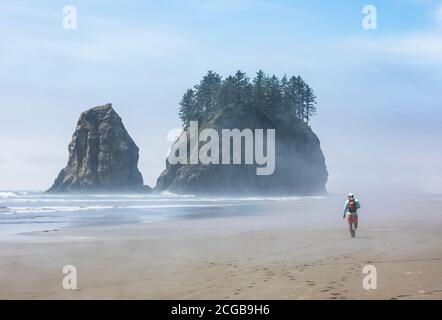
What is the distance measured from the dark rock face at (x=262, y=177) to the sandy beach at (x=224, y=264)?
75.6m

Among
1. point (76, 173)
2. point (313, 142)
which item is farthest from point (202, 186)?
point (76, 173)

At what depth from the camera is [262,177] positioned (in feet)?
335

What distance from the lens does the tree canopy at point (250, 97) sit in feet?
369

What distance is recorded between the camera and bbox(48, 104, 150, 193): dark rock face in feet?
408

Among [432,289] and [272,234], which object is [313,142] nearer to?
[272,234]

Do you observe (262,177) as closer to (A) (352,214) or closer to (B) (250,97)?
(B) (250,97)

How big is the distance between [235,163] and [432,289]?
91.3 metres

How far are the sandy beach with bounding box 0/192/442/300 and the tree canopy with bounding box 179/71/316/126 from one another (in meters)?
87.8

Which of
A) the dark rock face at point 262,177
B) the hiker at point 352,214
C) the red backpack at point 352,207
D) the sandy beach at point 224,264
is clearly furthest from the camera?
the dark rock face at point 262,177

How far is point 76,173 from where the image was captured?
422 feet

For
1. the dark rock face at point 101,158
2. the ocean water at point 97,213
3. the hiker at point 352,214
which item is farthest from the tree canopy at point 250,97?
the hiker at point 352,214

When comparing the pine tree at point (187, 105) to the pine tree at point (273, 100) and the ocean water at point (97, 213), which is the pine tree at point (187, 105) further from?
the ocean water at point (97, 213)

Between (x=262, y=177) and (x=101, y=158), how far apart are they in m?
46.7

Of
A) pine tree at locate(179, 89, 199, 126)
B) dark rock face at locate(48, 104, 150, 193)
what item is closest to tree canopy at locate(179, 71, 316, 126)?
pine tree at locate(179, 89, 199, 126)
